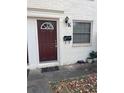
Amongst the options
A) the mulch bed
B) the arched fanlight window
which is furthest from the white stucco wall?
the mulch bed

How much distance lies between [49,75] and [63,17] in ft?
9.44

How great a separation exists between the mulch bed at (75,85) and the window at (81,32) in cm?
263

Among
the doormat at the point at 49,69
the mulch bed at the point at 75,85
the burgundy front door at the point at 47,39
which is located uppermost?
the burgundy front door at the point at 47,39

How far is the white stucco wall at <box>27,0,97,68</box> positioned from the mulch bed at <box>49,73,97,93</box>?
196cm

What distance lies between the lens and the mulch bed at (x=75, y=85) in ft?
15.0

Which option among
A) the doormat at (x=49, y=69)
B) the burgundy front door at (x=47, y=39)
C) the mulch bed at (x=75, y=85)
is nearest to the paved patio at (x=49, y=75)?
the doormat at (x=49, y=69)

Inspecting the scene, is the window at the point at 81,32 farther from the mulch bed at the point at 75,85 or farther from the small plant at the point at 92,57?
the mulch bed at the point at 75,85

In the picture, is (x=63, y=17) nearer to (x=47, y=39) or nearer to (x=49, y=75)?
(x=47, y=39)

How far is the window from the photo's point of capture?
298 inches

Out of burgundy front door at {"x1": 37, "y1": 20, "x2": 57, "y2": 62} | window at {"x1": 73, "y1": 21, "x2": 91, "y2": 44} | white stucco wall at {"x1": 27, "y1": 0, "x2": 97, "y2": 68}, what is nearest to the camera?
white stucco wall at {"x1": 27, "y1": 0, "x2": 97, "y2": 68}

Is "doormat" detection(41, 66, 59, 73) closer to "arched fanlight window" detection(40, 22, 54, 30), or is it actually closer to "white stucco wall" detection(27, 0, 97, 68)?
"white stucco wall" detection(27, 0, 97, 68)
